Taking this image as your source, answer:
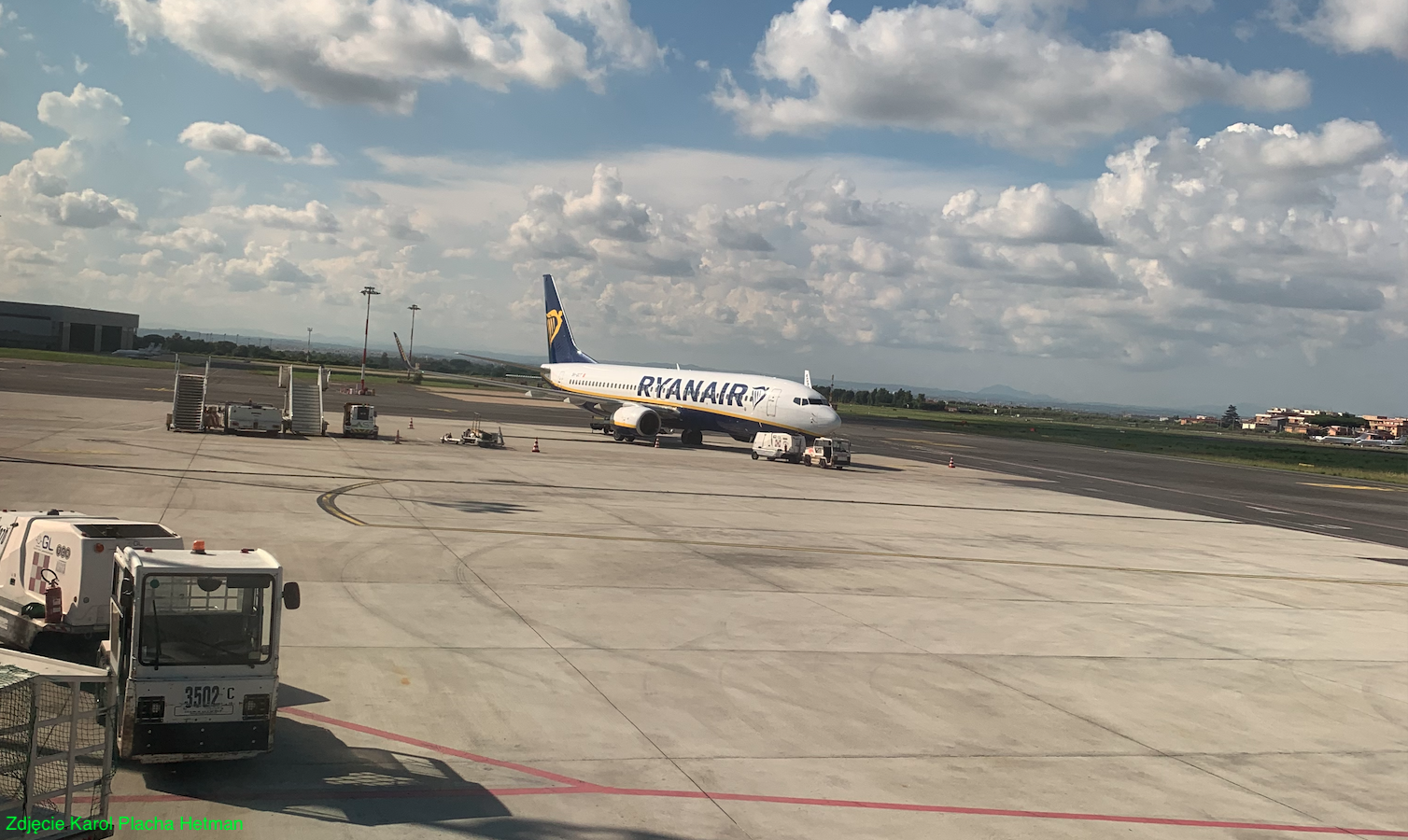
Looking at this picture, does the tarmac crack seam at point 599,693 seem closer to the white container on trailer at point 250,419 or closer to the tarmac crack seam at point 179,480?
the tarmac crack seam at point 179,480

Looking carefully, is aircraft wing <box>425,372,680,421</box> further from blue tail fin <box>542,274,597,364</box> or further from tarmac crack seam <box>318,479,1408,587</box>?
tarmac crack seam <box>318,479,1408,587</box>


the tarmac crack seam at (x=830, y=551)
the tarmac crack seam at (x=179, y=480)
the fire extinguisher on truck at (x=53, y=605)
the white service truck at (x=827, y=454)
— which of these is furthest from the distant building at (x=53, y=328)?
the fire extinguisher on truck at (x=53, y=605)

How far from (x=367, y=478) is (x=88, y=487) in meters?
9.53

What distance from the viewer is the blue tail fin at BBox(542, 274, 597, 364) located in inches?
3150

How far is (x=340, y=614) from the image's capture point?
18.5 meters

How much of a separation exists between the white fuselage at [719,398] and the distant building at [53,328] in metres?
163

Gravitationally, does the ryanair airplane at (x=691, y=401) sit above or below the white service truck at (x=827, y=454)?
above

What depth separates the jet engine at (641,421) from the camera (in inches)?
2532

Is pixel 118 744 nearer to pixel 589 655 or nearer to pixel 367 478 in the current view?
pixel 589 655

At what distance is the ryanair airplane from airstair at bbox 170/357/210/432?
22994 mm

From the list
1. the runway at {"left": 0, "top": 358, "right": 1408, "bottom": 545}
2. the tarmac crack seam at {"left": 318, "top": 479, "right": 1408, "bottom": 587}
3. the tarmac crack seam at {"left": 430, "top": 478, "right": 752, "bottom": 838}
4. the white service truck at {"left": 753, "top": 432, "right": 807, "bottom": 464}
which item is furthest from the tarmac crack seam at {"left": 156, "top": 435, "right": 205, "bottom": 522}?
the runway at {"left": 0, "top": 358, "right": 1408, "bottom": 545}

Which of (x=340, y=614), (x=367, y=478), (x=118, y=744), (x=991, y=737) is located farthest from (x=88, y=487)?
(x=991, y=737)

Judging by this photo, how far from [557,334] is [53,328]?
516ft

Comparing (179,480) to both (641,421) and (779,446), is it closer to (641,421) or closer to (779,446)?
(641,421)
